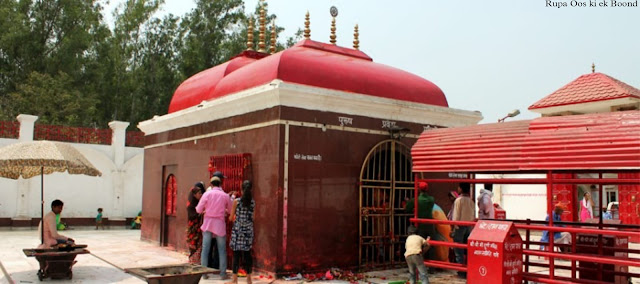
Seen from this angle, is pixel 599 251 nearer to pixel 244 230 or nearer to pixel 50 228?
pixel 244 230

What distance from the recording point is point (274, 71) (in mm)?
8898

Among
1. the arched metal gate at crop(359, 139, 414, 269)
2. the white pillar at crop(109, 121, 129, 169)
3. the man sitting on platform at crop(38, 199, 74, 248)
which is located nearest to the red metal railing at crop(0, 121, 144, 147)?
the white pillar at crop(109, 121, 129, 169)

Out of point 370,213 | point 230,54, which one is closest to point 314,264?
point 370,213

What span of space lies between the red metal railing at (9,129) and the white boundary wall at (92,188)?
248 millimetres

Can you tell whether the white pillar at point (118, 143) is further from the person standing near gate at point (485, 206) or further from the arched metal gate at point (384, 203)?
the person standing near gate at point (485, 206)

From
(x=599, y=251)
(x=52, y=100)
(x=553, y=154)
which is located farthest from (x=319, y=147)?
→ (x=52, y=100)

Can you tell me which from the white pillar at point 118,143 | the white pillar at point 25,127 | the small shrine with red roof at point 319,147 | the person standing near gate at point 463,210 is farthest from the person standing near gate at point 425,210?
the white pillar at point 25,127

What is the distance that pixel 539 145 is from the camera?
6.21 metres

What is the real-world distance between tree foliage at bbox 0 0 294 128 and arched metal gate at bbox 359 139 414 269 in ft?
80.5

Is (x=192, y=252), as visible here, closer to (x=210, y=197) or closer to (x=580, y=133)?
(x=210, y=197)

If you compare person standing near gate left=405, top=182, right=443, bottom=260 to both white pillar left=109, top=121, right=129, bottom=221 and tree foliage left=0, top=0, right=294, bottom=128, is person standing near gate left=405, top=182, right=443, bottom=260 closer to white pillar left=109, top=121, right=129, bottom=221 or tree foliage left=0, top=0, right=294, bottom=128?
white pillar left=109, top=121, right=129, bottom=221

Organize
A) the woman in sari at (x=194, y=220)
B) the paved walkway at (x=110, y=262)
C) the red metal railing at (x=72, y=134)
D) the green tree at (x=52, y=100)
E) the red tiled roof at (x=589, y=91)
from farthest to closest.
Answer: the green tree at (x=52, y=100) → the red metal railing at (x=72, y=134) → the red tiled roof at (x=589, y=91) → the woman in sari at (x=194, y=220) → the paved walkway at (x=110, y=262)

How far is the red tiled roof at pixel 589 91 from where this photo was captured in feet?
52.2

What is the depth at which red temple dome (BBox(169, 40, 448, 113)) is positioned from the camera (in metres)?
Result: 9.04
